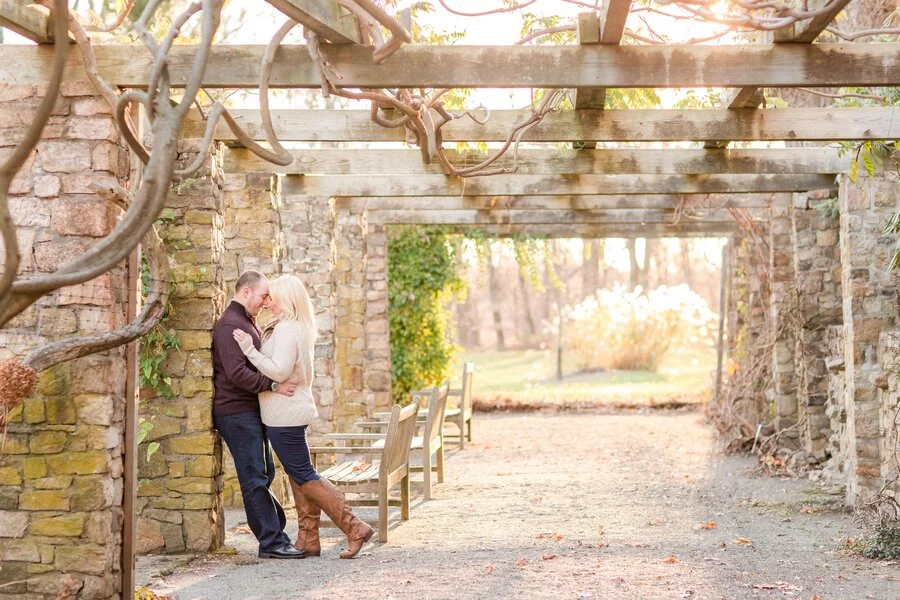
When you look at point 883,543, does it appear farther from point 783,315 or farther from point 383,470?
point 783,315

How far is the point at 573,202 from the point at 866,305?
360 cm

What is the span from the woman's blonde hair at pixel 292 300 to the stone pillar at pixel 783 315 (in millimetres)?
5714

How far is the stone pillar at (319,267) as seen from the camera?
28.3 ft

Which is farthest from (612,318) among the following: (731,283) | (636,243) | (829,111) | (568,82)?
(568,82)

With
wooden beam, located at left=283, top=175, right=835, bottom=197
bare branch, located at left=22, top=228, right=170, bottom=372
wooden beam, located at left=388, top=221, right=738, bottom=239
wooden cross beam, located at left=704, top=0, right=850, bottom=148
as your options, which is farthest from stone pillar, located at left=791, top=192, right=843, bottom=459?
bare branch, located at left=22, top=228, right=170, bottom=372

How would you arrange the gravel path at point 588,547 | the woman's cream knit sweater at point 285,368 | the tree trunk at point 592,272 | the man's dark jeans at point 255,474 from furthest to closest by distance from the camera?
1. the tree trunk at point 592,272
2. the man's dark jeans at point 255,474
3. the woman's cream knit sweater at point 285,368
4. the gravel path at point 588,547

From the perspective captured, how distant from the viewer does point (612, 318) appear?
18.7 metres

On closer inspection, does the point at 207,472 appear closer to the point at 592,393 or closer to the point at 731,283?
the point at 731,283

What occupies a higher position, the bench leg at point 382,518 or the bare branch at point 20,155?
the bare branch at point 20,155

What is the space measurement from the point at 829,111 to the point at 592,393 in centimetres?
1134

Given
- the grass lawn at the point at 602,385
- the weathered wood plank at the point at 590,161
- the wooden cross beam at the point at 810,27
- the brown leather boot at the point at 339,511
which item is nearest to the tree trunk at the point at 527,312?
the grass lawn at the point at 602,385

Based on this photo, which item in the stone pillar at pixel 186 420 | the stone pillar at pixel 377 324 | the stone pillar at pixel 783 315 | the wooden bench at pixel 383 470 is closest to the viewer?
the stone pillar at pixel 186 420

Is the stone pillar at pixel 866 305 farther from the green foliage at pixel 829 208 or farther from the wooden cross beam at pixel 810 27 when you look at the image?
the wooden cross beam at pixel 810 27

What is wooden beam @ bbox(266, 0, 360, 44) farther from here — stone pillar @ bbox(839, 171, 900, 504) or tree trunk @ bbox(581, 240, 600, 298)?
tree trunk @ bbox(581, 240, 600, 298)
